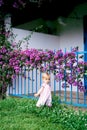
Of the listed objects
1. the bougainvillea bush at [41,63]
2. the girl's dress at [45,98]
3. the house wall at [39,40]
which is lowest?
the girl's dress at [45,98]

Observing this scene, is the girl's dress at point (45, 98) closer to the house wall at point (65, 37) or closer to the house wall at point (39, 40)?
the house wall at point (39, 40)

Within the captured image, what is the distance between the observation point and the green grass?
5.64 metres

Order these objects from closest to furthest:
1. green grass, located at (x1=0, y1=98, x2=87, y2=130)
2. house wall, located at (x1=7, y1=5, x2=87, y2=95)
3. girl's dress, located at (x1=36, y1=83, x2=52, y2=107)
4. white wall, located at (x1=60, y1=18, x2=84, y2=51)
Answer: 1. green grass, located at (x1=0, y1=98, x2=87, y2=130)
2. girl's dress, located at (x1=36, y1=83, x2=52, y2=107)
3. house wall, located at (x1=7, y1=5, x2=87, y2=95)
4. white wall, located at (x1=60, y1=18, x2=84, y2=51)

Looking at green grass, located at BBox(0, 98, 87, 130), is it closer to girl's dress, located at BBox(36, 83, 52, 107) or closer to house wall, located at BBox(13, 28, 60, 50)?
girl's dress, located at BBox(36, 83, 52, 107)

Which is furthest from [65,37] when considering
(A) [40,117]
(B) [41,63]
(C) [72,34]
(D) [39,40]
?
(A) [40,117]

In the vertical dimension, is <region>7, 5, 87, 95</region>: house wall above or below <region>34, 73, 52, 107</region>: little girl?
above

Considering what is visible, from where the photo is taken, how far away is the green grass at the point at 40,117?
5.64 m

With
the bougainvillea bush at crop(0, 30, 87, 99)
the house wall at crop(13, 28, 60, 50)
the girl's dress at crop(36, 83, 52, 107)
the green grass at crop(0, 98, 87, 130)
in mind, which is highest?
the house wall at crop(13, 28, 60, 50)

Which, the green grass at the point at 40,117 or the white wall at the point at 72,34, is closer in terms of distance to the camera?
the green grass at the point at 40,117

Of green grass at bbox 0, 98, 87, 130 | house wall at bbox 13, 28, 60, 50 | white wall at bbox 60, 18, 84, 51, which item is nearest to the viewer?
green grass at bbox 0, 98, 87, 130

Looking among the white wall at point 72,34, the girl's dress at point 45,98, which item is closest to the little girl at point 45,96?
→ the girl's dress at point 45,98

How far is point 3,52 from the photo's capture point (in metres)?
8.80

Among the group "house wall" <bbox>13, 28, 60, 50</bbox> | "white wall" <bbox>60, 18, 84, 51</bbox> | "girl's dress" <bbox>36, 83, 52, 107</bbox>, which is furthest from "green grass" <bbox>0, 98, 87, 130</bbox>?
"white wall" <bbox>60, 18, 84, 51</bbox>

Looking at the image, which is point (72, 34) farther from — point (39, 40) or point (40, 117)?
point (40, 117)
